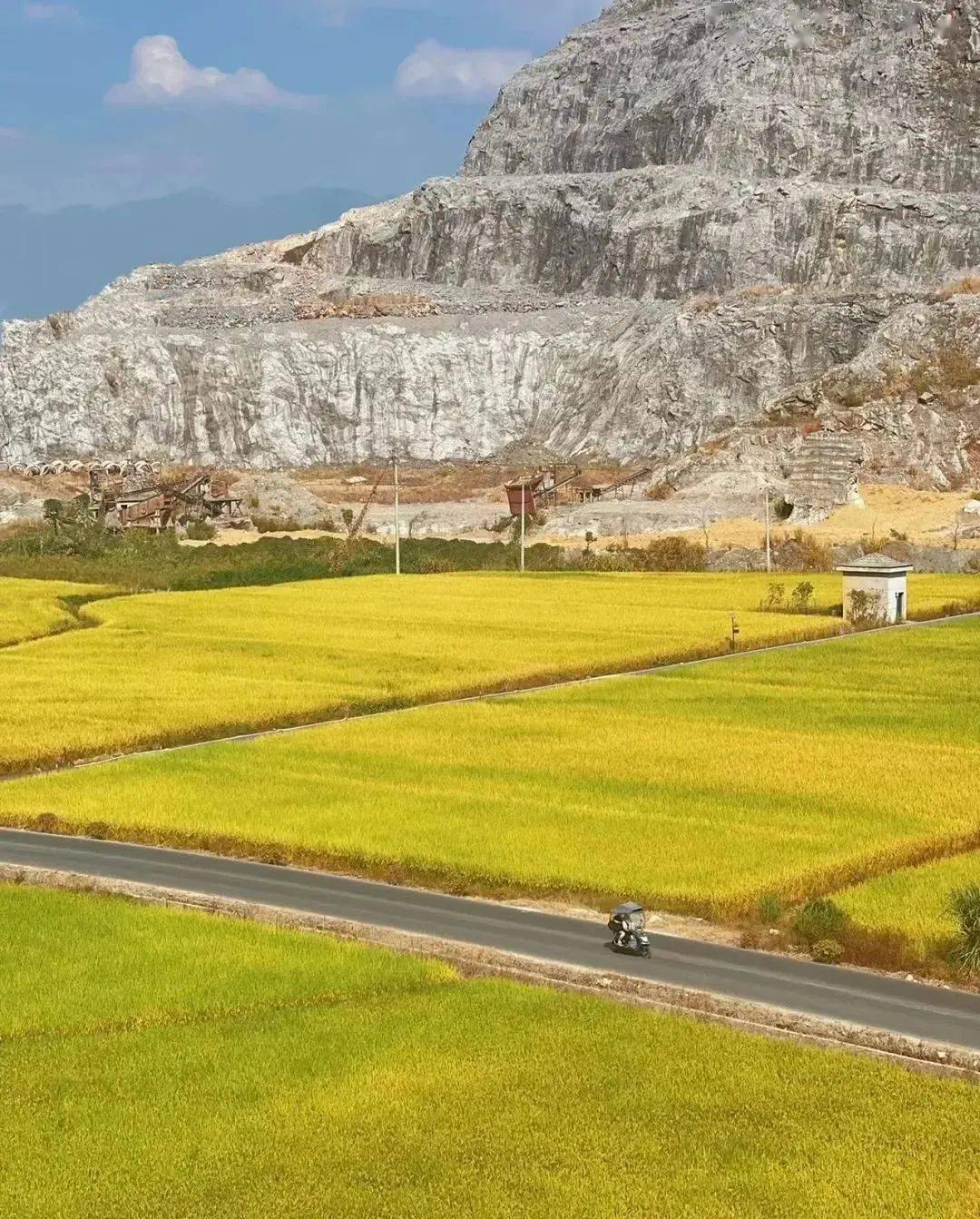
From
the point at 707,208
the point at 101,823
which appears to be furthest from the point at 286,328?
the point at 101,823

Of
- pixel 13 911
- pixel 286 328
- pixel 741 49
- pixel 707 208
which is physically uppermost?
pixel 741 49

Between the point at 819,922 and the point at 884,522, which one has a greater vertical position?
the point at 884,522

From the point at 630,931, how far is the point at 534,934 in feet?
5.90

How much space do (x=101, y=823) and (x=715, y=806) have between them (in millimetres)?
11078

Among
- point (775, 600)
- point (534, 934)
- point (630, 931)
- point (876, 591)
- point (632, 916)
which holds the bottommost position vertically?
point (534, 934)

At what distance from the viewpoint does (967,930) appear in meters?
20.2

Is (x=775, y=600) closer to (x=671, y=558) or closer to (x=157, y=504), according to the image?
(x=671, y=558)

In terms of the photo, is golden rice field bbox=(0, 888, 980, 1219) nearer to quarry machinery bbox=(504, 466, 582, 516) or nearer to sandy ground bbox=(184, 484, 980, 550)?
sandy ground bbox=(184, 484, 980, 550)

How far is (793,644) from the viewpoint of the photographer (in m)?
55.0

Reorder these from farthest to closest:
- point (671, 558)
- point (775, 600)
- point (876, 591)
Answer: point (671, 558) → point (775, 600) → point (876, 591)

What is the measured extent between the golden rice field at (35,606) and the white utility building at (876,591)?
30457 mm

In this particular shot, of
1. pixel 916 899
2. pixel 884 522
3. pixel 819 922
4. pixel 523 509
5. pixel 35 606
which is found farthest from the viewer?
pixel 884 522

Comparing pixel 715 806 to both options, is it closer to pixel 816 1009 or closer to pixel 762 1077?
pixel 816 1009

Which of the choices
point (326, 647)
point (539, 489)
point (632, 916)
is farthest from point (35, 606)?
point (539, 489)
